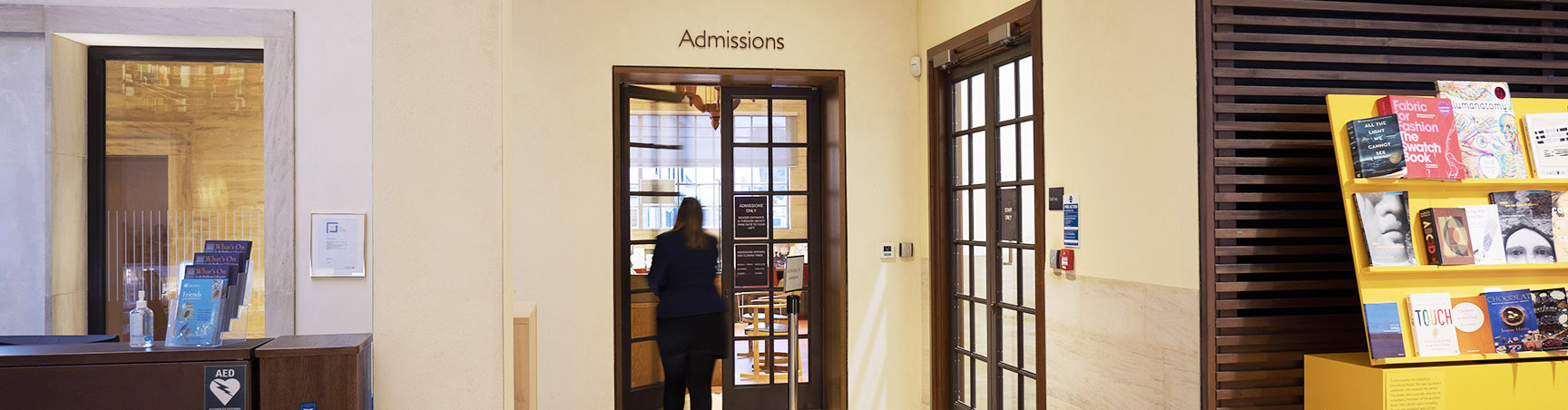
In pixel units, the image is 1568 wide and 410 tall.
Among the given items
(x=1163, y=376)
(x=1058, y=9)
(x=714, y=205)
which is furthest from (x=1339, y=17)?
(x=714, y=205)

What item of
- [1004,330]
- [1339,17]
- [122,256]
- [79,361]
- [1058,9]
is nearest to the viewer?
[79,361]

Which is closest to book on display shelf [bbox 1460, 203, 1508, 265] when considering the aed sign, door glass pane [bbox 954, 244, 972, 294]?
door glass pane [bbox 954, 244, 972, 294]

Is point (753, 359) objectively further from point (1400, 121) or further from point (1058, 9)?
point (1400, 121)

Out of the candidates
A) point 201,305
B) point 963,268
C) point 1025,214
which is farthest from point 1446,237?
point 201,305

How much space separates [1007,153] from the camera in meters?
4.85

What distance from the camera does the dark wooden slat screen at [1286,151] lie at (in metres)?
3.13

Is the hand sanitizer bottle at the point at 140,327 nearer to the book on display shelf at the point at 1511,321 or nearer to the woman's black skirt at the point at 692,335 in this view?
the woman's black skirt at the point at 692,335

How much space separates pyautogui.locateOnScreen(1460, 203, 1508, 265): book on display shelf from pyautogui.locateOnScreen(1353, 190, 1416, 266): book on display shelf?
0.75 feet

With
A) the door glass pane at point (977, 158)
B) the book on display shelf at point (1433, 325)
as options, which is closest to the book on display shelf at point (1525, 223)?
the book on display shelf at point (1433, 325)

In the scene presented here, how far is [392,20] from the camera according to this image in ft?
8.51

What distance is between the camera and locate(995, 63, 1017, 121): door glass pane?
4781 millimetres

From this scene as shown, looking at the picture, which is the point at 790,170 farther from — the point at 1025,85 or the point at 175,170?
the point at 175,170

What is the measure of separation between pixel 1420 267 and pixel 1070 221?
1406mm

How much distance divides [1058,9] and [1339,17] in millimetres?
1163
